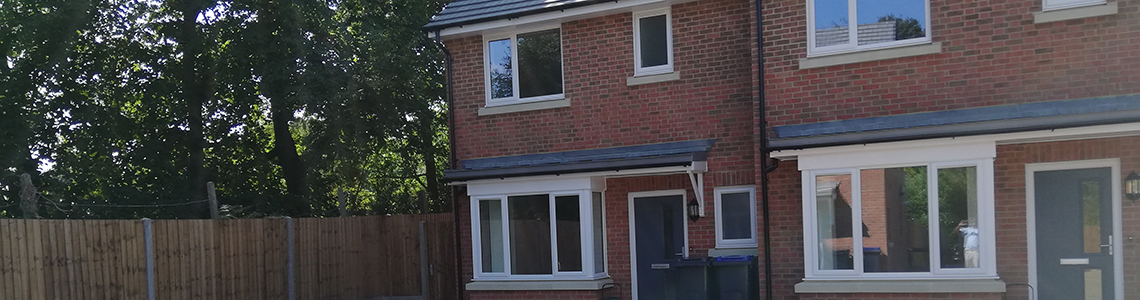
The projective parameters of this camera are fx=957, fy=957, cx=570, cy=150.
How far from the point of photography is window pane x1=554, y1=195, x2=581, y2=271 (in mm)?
12836

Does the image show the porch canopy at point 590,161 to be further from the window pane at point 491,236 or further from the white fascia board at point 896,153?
the white fascia board at point 896,153

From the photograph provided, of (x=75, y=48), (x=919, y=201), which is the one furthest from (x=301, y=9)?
(x=919, y=201)

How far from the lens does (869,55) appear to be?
10.6 meters

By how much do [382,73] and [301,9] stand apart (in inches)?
76.0

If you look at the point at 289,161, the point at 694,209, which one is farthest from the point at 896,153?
the point at 289,161

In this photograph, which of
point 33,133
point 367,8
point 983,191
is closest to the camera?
point 983,191

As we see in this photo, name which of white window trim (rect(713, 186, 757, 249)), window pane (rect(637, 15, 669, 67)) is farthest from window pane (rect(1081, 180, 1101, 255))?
window pane (rect(637, 15, 669, 67))

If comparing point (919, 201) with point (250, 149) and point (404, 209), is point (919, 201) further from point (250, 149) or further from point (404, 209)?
point (404, 209)

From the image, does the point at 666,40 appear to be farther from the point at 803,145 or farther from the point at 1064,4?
the point at 1064,4

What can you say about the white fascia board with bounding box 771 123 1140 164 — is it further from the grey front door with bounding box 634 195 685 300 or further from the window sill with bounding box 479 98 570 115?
the window sill with bounding box 479 98 570 115

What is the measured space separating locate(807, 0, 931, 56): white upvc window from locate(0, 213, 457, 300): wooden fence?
327 inches

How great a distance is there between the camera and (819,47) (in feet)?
36.0

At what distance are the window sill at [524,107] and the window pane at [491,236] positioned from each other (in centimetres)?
131

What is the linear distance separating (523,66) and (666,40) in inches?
86.8
